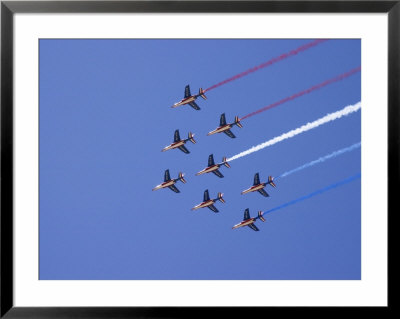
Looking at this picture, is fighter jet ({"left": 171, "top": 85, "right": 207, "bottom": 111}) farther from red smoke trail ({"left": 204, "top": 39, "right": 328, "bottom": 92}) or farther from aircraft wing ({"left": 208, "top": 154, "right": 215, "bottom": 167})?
aircraft wing ({"left": 208, "top": 154, "right": 215, "bottom": 167})

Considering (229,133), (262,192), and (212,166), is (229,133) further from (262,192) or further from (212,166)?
(262,192)

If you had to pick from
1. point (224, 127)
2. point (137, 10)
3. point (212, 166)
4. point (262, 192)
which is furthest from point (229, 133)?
point (137, 10)

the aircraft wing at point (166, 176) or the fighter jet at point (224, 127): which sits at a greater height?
the fighter jet at point (224, 127)

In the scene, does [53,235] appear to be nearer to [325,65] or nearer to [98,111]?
[98,111]

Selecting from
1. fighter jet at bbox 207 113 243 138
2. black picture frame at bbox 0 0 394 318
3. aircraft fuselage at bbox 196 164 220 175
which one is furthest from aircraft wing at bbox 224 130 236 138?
black picture frame at bbox 0 0 394 318

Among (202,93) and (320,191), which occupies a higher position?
(202,93)

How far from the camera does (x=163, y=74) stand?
5.48ft

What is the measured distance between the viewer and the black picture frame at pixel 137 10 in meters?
1.61

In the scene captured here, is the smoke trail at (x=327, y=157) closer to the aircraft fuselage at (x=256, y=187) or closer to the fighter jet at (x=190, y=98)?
the aircraft fuselage at (x=256, y=187)

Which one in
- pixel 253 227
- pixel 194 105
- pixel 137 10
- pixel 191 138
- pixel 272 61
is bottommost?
pixel 253 227

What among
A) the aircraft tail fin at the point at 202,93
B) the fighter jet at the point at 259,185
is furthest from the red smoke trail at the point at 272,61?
the fighter jet at the point at 259,185

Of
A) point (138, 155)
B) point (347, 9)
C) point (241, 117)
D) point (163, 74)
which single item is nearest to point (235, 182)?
point (241, 117)

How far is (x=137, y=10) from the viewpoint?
163 centimetres

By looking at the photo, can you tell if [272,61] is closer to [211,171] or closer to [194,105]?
[194,105]
